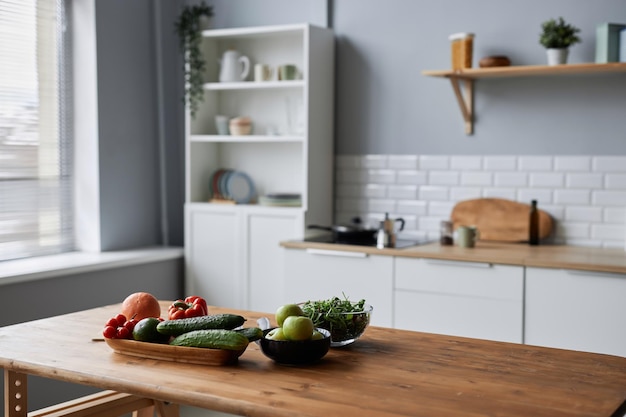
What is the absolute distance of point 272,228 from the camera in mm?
5375

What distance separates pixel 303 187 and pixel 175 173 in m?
1.23

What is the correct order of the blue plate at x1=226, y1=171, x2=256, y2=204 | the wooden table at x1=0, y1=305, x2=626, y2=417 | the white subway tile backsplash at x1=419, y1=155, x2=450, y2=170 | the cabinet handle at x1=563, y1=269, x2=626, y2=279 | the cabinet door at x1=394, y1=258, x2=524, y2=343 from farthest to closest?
the blue plate at x1=226, y1=171, x2=256, y2=204
the white subway tile backsplash at x1=419, y1=155, x2=450, y2=170
the cabinet door at x1=394, y1=258, x2=524, y2=343
the cabinet handle at x1=563, y1=269, x2=626, y2=279
the wooden table at x1=0, y1=305, x2=626, y2=417

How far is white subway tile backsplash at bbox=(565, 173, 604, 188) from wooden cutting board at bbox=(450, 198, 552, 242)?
0.80ft

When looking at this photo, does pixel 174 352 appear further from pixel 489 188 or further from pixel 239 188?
pixel 239 188

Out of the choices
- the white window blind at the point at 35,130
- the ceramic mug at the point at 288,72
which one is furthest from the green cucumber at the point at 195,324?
the ceramic mug at the point at 288,72

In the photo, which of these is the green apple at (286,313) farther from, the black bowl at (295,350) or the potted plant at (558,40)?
the potted plant at (558,40)

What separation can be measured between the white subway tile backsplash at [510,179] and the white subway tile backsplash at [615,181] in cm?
48

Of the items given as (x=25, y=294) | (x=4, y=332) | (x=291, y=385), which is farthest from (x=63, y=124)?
(x=291, y=385)

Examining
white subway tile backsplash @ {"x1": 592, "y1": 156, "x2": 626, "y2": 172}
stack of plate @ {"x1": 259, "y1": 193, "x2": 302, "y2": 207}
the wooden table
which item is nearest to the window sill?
stack of plate @ {"x1": 259, "y1": 193, "x2": 302, "y2": 207}

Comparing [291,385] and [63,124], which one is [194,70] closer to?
[63,124]

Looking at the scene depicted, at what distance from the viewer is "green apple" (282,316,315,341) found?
2.49 m

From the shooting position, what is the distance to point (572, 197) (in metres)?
4.87

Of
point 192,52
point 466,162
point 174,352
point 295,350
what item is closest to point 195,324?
point 174,352

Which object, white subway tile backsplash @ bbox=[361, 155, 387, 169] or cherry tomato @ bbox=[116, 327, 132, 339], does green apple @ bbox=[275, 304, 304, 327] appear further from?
white subway tile backsplash @ bbox=[361, 155, 387, 169]
